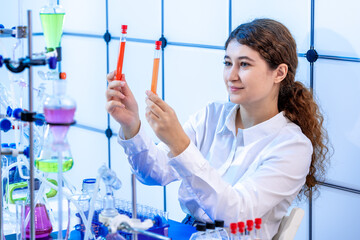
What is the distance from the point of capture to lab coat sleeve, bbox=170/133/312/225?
186cm

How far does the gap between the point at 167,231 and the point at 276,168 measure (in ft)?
1.47

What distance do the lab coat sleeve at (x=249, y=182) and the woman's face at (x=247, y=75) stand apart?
19 centimetres

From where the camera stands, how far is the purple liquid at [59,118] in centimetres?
124

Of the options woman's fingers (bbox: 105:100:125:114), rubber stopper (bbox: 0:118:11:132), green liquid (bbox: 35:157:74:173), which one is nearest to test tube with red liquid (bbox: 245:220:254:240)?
green liquid (bbox: 35:157:74:173)

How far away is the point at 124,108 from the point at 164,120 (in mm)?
316

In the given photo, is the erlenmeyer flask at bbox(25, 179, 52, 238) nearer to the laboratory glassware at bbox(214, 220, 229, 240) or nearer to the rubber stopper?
the rubber stopper

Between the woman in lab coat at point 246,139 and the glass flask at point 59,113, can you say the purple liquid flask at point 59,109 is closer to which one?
the glass flask at point 59,113

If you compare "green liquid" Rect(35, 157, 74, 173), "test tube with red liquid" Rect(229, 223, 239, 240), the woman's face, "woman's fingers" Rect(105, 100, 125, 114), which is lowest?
"test tube with red liquid" Rect(229, 223, 239, 240)

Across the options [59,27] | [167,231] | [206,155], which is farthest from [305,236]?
[59,27]

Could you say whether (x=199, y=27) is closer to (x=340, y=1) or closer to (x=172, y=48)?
(x=172, y=48)

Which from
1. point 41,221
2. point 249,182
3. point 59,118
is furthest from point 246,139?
point 59,118

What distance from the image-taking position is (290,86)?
216 cm

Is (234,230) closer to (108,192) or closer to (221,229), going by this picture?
(221,229)

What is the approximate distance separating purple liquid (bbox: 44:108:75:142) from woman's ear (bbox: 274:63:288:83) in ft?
3.35
